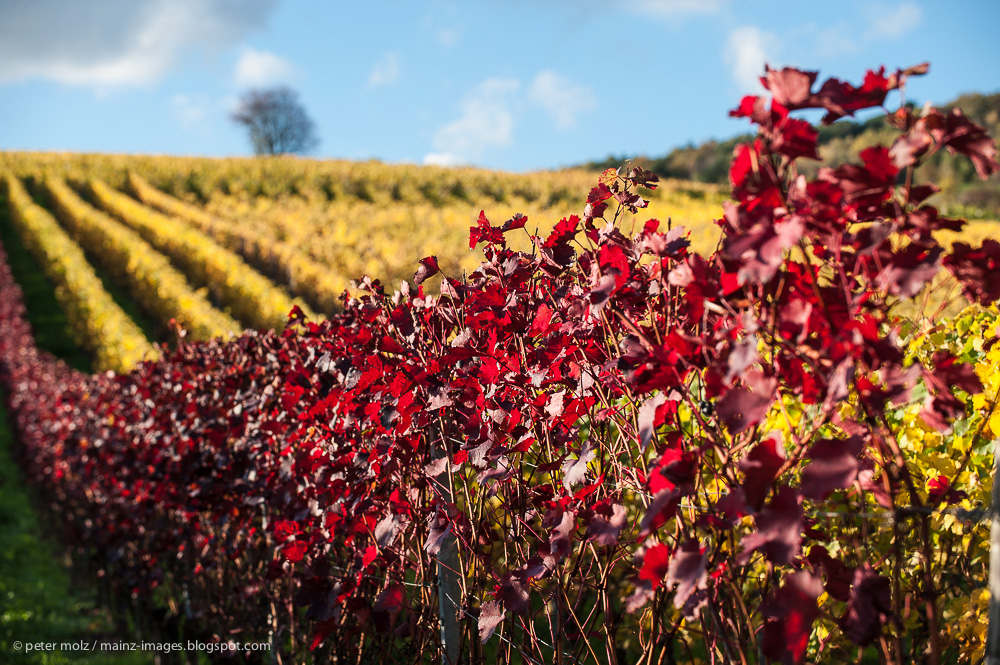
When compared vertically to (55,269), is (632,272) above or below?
above

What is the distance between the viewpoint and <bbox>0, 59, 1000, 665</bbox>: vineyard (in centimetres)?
107

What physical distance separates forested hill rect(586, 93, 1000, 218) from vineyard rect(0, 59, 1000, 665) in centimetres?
1930

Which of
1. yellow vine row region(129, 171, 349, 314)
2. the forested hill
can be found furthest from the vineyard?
the forested hill

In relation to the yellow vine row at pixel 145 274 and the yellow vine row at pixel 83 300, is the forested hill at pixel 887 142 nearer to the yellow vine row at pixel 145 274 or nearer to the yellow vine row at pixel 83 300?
the yellow vine row at pixel 145 274

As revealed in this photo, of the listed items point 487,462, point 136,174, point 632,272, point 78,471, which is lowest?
point 78,471

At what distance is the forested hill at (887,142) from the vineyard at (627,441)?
63.3 ft

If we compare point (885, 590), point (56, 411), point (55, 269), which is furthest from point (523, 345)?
point (55, 269)

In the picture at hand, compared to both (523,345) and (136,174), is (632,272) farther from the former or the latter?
(136,174)

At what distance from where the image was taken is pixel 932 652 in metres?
1.16

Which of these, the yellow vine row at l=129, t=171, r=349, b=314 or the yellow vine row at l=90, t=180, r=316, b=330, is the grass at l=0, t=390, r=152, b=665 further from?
the yellow vine row at l=129, t=171, r=349, b=314

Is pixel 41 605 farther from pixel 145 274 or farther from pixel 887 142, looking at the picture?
pixel 887 142

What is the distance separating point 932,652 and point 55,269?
2480 cm

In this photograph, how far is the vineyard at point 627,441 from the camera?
107 cm

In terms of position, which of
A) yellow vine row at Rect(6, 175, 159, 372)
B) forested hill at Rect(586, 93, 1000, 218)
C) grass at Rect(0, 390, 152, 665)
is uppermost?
forested hill at Rect(586, 93, 1000, 218)
